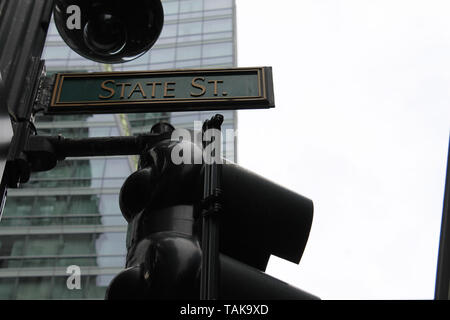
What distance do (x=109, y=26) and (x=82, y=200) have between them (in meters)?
32.2

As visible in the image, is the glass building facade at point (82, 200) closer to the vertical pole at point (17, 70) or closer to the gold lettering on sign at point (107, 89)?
the gold lettering on sign at point (107, 89)

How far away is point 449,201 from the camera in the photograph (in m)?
15.8

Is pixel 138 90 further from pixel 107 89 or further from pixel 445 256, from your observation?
pixel 445 256

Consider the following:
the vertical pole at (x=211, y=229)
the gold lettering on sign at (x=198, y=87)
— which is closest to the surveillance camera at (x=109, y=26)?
the gold lettering on sign at (x=198, y=87)

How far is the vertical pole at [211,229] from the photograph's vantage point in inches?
77.6

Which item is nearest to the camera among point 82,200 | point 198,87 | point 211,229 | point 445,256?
point 211,229

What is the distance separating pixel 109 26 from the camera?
3.55 metres

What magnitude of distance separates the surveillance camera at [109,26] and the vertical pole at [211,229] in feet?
4.54

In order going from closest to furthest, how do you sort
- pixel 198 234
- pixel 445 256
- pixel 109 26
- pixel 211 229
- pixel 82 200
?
pixel 211 229
pixel 198 234
pixel 109 26
pixel 445 256
pixel 82 200

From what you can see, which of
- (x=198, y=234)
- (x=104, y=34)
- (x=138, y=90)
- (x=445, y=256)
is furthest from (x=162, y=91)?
(x=445, y=256)

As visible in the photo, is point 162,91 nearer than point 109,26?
Yes

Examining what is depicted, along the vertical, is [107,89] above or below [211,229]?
above

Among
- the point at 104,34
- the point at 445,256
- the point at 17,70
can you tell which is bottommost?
the point at 17,70
